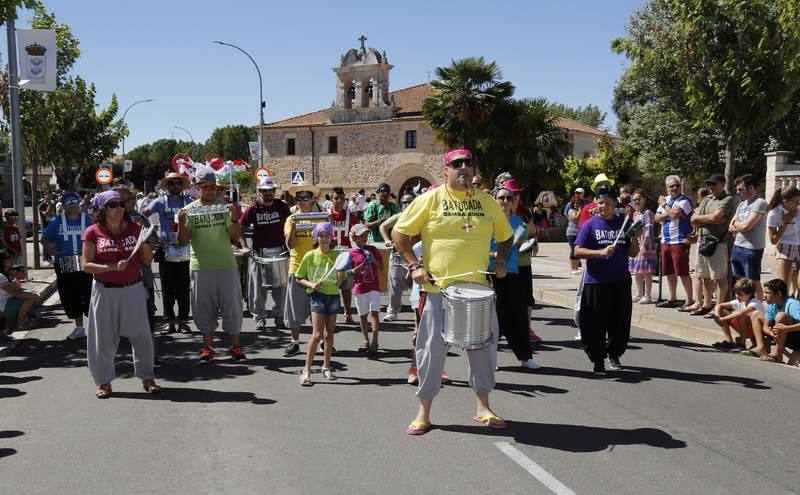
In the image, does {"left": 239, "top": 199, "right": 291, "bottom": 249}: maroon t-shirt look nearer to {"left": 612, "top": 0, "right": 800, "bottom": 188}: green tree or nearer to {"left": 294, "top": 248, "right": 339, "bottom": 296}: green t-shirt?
{"left": 294, "top": 248, "right": 339, "bottom": 296}: green t-shirt

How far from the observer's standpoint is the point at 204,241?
26.2ft

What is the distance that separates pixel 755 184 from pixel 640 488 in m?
6.71

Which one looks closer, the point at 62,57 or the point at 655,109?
the point at 62,57

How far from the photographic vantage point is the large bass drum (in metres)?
9.60

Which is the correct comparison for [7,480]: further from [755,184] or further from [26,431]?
[755,184]

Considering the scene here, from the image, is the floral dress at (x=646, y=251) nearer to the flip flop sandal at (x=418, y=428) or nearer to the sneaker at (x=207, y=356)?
the sneaker at (x=207, y=356)

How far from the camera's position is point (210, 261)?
26.2 ft

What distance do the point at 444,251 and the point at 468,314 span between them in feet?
1.71

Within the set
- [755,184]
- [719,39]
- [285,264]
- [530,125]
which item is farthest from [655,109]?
[285,264]

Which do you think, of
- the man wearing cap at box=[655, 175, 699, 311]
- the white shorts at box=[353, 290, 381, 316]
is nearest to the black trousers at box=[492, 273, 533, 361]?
the white shorts at box=[353, 290, 381, 316]

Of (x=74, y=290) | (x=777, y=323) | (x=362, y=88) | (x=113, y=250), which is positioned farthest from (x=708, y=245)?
(x=362, y=88)

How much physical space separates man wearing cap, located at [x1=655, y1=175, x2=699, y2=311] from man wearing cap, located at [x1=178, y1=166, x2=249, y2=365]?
682cm

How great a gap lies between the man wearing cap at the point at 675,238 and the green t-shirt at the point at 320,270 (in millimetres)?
6185

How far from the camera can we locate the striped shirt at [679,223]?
11680mm
